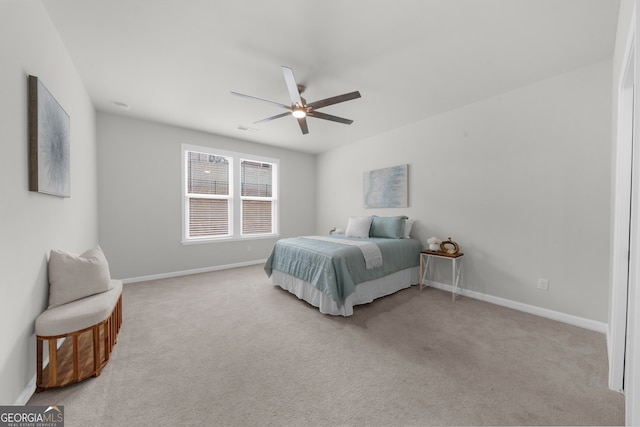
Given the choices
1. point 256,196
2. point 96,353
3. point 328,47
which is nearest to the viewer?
point 96,353

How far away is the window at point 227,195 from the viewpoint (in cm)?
456

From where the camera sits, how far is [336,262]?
2746mm

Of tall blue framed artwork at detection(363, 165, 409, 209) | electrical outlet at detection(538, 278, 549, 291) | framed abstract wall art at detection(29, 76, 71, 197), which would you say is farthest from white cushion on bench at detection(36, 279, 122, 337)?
electrical outlet at detection(538, 278, 549, 291)

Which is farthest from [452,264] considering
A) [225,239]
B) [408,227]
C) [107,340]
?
[225,239]

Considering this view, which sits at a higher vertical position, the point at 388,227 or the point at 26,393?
the point at 388,227

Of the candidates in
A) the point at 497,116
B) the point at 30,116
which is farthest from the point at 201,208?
the point at 497,116

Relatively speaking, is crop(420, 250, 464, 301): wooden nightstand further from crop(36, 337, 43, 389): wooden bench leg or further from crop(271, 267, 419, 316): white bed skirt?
crop(36, 337, 43, 389): wooden bench leg

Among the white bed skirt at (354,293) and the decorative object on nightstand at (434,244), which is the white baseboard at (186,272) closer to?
the white bed skirt at (354,293)

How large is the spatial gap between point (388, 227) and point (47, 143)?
12.9ft

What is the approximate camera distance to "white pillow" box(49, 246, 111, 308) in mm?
1793

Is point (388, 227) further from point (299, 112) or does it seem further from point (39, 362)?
point (39, 362)
